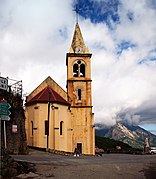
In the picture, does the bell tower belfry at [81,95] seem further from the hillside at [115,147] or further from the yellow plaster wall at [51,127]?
the hillside at [115,147]

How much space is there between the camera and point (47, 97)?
41.1 meters

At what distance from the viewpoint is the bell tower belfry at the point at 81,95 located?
44.5 meters

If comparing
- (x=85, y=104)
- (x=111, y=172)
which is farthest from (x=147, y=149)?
(x=111, y=172)

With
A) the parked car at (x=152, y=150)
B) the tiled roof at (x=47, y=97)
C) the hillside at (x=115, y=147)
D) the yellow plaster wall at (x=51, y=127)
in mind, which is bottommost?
the hillside at (x=115, y=147)

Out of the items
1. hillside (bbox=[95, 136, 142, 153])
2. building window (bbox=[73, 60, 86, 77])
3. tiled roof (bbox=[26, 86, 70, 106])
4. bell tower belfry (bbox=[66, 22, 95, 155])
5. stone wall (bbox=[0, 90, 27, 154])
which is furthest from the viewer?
hillside (bbox=[95, 136, 142, 153])

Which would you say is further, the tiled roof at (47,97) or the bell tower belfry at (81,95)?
the bell tower belfry at (81,95)

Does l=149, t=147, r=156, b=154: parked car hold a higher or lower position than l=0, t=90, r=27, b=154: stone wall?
lower

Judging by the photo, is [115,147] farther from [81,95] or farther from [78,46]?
[78,46]

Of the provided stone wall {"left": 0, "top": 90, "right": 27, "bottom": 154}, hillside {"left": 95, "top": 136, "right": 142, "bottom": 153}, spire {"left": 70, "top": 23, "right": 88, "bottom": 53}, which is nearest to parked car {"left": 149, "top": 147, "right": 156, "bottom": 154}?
hillside {"left": 95, "top": 136, "right": 142, "bottom": 153}

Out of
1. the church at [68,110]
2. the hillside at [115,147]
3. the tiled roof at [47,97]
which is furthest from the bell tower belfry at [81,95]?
the hillside at [115,147]

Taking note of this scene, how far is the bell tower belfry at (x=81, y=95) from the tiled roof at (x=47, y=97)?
357 centimetres

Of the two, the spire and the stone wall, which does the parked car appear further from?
the stone wall

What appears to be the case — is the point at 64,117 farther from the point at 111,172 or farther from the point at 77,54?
the point at 111,172

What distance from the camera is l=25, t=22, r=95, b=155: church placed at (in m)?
39.5
